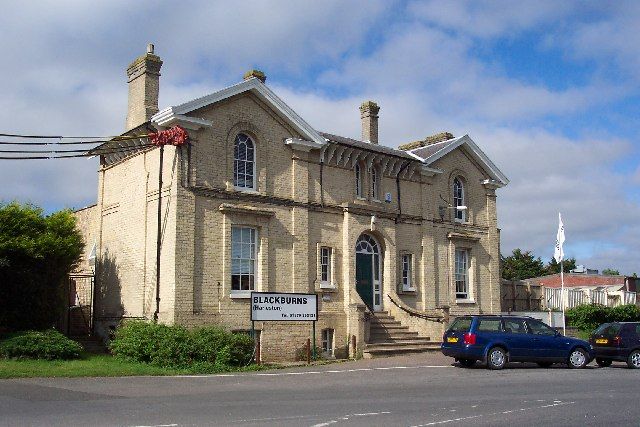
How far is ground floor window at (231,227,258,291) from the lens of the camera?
2272 cm

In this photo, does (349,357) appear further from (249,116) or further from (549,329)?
(249,116)

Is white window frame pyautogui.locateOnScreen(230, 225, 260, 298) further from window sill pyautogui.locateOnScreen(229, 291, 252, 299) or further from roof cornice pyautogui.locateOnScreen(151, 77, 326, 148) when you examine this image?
roof cornice pyautogui.locateOnScreen(151, 77, 326, 148)

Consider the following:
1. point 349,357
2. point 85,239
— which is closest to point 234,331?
point 349,357

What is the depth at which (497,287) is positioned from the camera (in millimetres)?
31828

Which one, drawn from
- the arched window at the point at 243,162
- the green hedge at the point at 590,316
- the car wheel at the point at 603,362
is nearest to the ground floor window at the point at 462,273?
the green hedge at the point at 590,316

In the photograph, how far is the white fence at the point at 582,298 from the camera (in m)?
35.8

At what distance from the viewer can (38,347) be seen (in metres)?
18.8

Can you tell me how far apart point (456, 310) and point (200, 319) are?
12.4 metres

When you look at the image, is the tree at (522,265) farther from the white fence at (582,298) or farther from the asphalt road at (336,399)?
the asphalt road at (336,399)

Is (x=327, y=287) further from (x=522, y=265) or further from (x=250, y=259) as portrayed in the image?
(x=522, y=265)

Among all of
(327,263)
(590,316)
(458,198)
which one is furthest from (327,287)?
(590,316)

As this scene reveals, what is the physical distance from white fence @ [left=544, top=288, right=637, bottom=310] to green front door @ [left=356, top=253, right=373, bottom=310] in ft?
40.9

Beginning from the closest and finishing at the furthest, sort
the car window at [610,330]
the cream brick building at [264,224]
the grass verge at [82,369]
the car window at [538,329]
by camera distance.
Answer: the grass verge at [82,369] → the car window at [538,329] → the car window at [610,330] → the cream brick building at [264,224]

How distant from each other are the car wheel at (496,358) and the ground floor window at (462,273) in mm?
10320
